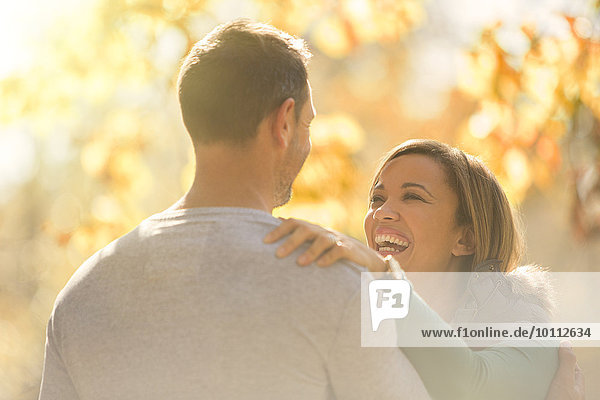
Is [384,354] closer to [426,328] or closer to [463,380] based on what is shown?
[426,328]

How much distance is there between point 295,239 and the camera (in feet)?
4.34

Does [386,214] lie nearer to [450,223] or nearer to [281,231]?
[450,223]

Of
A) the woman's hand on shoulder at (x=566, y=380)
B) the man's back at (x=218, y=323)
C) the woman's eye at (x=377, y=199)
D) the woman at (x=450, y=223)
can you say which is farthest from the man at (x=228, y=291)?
the woman's eye at (x=377, y=199)

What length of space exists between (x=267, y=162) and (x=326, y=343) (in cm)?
35

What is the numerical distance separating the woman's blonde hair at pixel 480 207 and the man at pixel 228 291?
36.5 inches

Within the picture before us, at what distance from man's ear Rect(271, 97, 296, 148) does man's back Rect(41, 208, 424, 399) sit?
0.47 feet

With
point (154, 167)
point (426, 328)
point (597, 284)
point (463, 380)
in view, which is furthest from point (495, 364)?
point (154, 167)

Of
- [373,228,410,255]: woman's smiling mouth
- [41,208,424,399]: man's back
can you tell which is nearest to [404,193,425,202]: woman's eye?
[373,228,410,255]: woman's smiling mouth

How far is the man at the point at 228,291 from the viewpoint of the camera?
1284 mm

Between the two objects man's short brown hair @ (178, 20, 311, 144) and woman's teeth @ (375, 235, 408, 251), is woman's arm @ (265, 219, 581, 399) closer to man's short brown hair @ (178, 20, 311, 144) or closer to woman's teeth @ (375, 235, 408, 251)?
man's short brown hair @ (178, 20, 311, 144)

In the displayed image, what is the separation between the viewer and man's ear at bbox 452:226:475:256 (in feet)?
7.49

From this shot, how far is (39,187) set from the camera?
8.25 metres

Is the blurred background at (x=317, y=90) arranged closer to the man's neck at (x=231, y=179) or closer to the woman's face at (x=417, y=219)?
the woman's face at (x=417, y=219)

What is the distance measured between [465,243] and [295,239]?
1.10 meters
